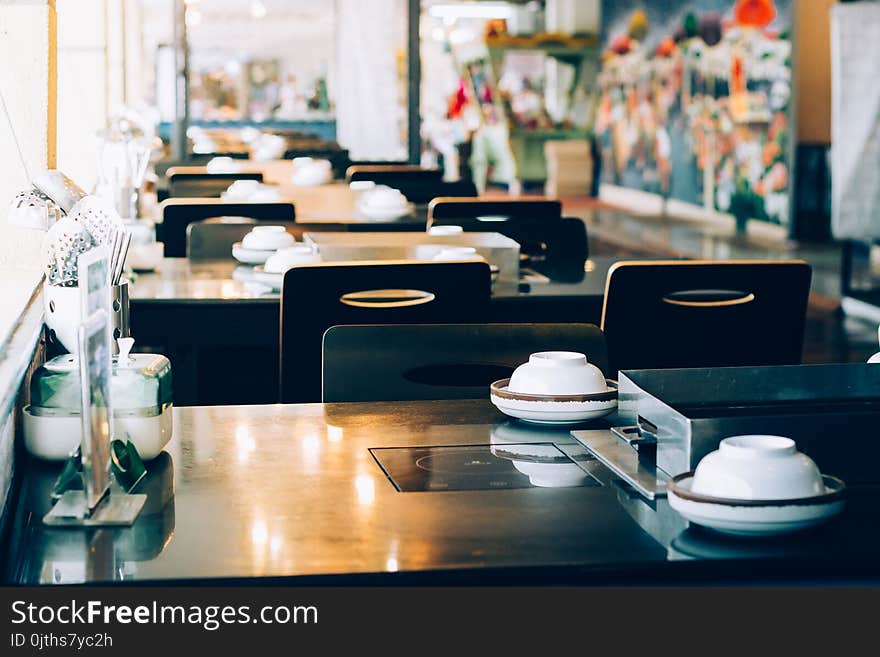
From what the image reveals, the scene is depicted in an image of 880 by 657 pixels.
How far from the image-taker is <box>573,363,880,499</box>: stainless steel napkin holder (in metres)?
1.35

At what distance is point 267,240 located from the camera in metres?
3.52

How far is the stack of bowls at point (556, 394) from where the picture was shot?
1.67 metres

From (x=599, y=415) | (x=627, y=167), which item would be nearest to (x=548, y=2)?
(x=627, y=167)

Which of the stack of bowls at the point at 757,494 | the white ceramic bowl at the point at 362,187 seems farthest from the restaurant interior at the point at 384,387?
the white ceramic bowl at the point at 362,187

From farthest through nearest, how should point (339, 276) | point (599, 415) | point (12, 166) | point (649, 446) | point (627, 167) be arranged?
point (627, 167) < point (339, 276) < point (12, 166) < point (599, 415) < point (649, 446)

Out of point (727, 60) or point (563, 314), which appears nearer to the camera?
point (563, 314)

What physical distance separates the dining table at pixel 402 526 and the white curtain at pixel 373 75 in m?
8.71

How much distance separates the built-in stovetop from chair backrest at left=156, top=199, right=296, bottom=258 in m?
2.99

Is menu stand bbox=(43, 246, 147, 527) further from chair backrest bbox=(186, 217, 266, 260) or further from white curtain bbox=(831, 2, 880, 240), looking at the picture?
white curtain bbox=(831, 2, 880, 240)

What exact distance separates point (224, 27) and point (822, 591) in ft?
72.2

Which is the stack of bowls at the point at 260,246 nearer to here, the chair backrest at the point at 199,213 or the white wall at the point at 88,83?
the chair backrest at the point at 199,213

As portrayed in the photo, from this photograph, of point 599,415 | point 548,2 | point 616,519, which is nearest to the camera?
point 616,519

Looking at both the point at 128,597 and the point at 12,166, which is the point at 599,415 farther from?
the point at 12,166

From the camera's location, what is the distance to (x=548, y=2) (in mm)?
19297
